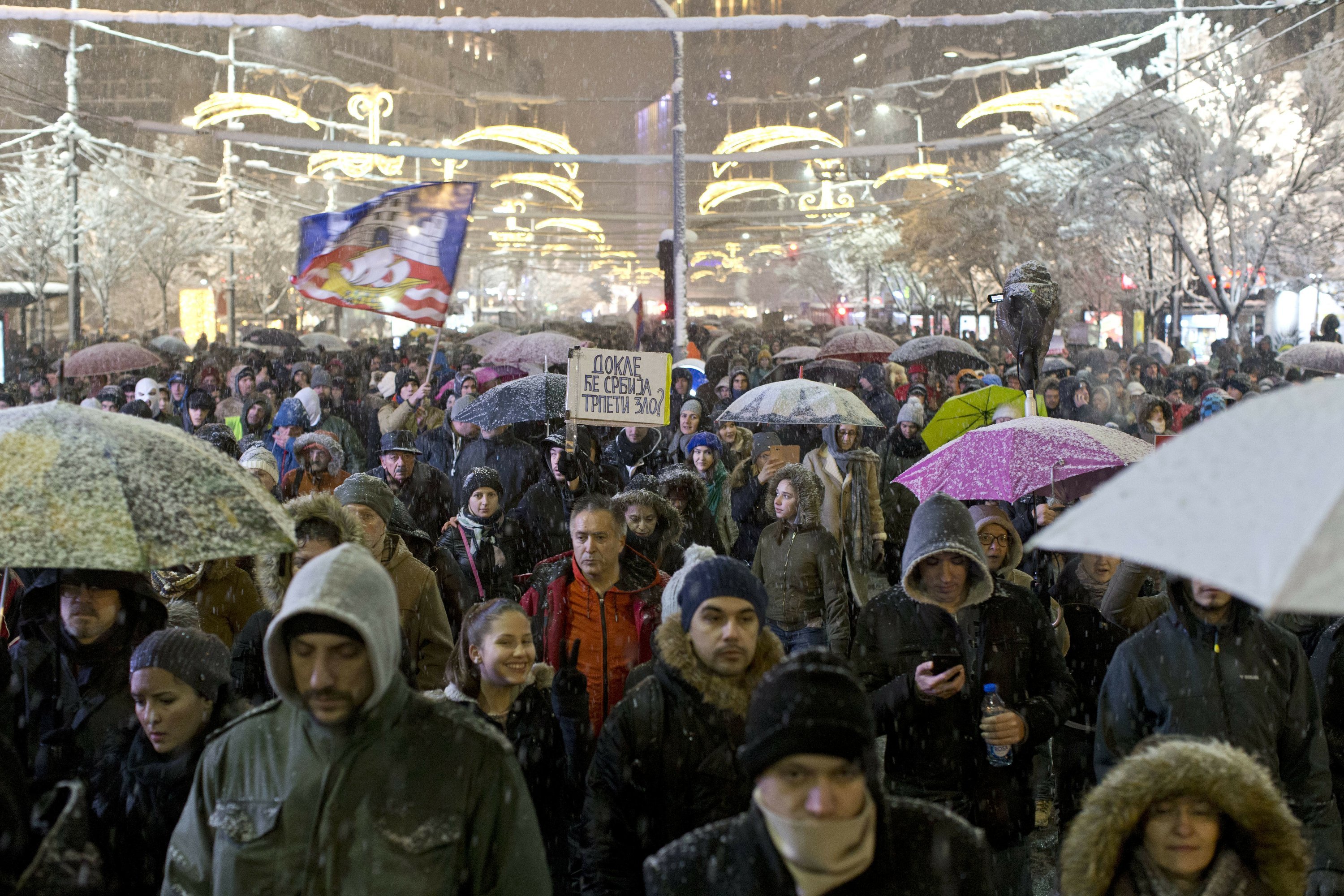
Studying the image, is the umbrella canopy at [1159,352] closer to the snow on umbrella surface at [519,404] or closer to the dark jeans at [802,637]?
the snow on umbrella surface at [519,404]

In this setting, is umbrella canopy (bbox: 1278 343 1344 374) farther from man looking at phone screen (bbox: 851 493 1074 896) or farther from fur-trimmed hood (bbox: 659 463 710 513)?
man looking at phone screen (bbox: 851 493 1074 896)

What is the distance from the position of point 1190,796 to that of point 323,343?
33194mm

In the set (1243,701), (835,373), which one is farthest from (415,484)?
(835,373)

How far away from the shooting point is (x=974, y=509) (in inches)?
225

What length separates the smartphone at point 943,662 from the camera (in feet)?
13.7

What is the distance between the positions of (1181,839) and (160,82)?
111 m

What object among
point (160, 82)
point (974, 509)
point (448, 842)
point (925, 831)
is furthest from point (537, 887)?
point (160, 82)

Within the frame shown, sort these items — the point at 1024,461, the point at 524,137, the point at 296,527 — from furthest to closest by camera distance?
the point at 524,137 < the point at 1024,461 < the point at 296,527

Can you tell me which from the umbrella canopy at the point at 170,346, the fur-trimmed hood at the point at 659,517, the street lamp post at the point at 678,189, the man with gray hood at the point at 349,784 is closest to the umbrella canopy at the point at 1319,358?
the street lamp post at the point at 678,189

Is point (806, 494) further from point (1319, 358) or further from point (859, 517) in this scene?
point (1319, 358)

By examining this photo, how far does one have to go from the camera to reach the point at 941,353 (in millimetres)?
20406

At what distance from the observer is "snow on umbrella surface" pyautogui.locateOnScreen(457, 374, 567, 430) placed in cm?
937

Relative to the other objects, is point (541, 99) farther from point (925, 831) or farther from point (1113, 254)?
point (925, 831)

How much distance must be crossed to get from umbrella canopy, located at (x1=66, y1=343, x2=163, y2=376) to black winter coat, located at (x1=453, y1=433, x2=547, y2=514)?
32.5 ft
